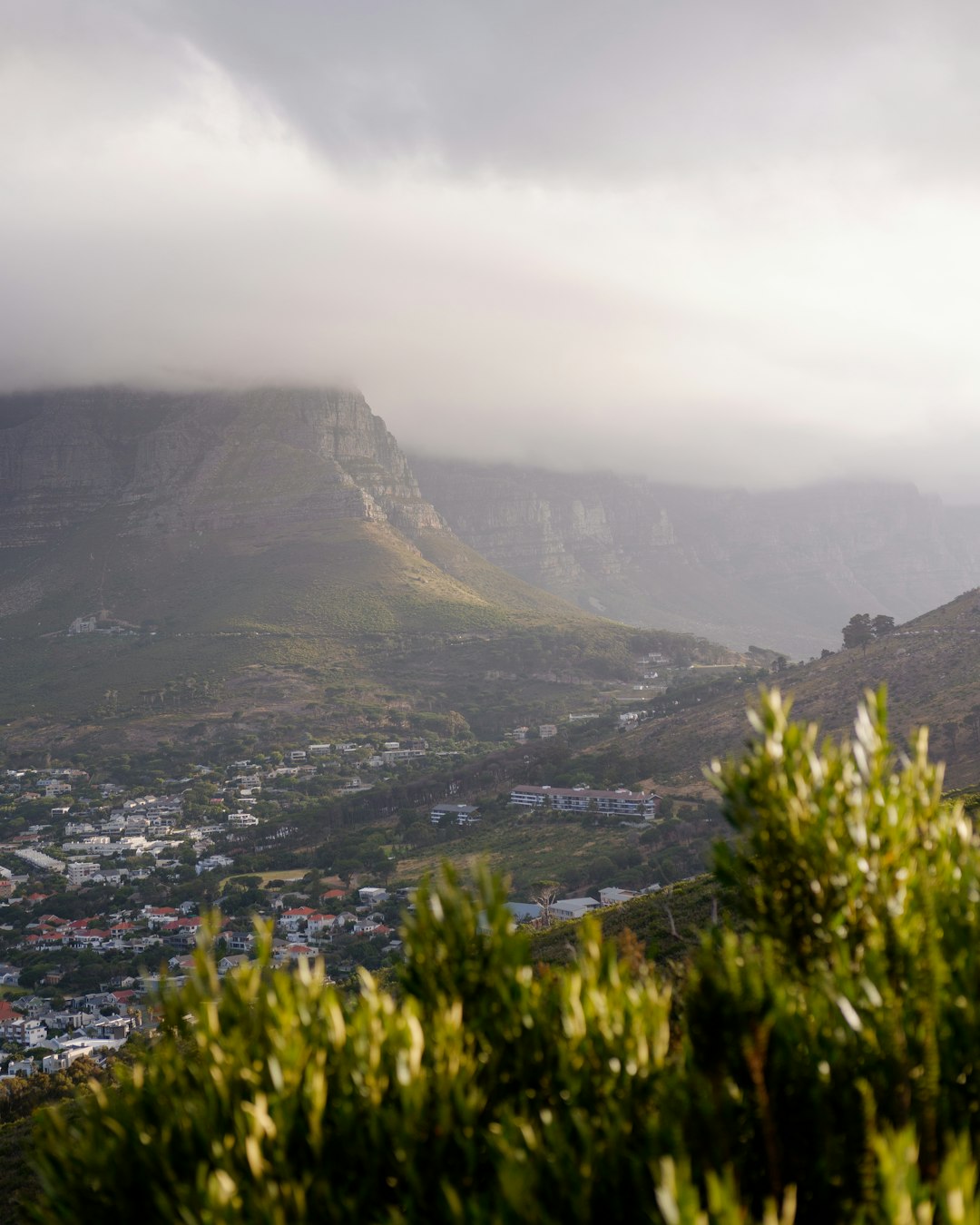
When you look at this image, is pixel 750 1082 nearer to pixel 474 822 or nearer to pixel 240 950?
pixel 240 950

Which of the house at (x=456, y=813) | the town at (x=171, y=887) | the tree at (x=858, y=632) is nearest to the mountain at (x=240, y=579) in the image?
the town at (x=171, y=887)

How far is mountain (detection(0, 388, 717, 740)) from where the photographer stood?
103 metres

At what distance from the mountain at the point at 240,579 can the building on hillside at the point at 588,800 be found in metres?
36.2

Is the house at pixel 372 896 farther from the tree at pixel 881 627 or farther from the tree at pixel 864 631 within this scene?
the tree at pixel 881 627

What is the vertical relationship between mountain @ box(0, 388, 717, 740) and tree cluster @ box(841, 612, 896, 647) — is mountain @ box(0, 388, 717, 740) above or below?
above

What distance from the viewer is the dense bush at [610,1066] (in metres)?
6.07

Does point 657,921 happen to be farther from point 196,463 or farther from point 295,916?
point 196,463

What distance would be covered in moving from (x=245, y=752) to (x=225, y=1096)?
285 ft

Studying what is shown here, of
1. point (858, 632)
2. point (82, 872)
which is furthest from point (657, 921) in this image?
point (858, 632)

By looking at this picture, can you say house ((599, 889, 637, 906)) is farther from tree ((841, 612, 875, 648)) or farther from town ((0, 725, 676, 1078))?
tree ((841, 612, 875, 648))

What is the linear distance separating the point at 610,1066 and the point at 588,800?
53.1m

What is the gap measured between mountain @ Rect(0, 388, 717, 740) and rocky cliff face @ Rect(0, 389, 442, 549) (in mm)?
272

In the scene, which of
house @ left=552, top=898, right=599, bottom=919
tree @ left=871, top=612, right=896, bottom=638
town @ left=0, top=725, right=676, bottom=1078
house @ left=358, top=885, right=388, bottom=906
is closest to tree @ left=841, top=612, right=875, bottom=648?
tree @ left=871, top=612, right=896, bottom=638

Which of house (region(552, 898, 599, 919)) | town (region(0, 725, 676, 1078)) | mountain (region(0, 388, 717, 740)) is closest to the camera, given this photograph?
house (region(552, 898, 599, 919))
